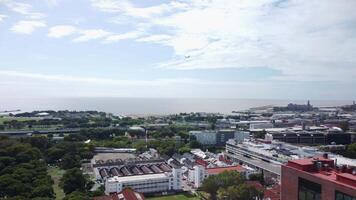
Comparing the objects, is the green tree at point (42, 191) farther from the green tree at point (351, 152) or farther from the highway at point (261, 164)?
the green tree at point (351, 152)

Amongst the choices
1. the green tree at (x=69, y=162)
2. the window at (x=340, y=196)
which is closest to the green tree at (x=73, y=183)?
the green tree at (x=69, y=162)

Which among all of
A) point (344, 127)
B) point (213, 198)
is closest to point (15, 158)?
point (213, 198)

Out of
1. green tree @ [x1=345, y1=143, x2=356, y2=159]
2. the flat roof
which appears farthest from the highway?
green tree @ [x1=345, y1=143, x2=356, y2=159]

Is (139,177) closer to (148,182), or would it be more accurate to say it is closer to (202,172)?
(148,182)

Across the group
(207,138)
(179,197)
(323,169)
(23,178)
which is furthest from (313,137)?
(323,169)

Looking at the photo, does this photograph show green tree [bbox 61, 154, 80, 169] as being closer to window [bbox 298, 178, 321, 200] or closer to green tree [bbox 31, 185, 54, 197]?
green tree [bbox 31, 185, 54, 197]
